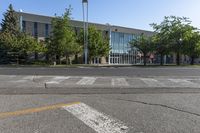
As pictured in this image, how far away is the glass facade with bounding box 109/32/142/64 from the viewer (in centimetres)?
8338

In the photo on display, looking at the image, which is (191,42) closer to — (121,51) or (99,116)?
(121,51)

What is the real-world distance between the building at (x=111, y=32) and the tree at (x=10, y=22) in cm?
340

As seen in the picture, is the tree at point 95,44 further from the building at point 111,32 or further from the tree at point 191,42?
the tree at point 191,42

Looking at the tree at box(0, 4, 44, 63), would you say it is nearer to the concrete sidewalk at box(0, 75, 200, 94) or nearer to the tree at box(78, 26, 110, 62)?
the tree at box(78, 26, 110, 62)

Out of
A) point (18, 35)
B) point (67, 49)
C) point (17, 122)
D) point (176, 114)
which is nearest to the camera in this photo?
point (17, 122)

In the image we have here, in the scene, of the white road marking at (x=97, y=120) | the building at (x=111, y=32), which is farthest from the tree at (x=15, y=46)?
the white road marking at (x=97, y=120)

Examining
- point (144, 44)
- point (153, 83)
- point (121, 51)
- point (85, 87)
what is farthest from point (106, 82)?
point (121, 51)

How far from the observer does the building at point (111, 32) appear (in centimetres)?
6600

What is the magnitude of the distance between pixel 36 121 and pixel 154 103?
3.76m

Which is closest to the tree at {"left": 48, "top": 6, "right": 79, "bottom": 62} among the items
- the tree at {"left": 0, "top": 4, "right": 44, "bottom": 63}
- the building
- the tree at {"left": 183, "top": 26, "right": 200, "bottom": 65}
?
the tree at {"left": 0, "top": 4, "right": 44, "bottom": 63}

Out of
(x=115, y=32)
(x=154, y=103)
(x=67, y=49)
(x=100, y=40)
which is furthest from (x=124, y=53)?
(x=154, y=103)

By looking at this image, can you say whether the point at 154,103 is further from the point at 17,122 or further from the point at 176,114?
the point at 17,122

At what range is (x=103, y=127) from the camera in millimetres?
5602

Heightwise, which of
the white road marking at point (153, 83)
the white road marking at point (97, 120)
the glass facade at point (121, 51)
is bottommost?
the white road marking at point (97, 120)
